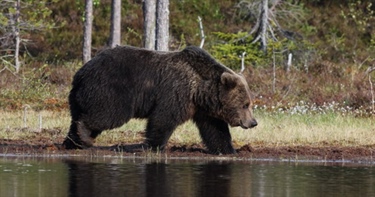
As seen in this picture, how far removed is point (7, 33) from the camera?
2736 cm

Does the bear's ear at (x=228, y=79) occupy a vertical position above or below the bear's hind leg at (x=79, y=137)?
above

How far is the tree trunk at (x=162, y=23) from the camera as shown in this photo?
2002cm

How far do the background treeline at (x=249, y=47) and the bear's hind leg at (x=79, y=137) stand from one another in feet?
18.5

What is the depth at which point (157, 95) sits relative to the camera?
12641 millimetres

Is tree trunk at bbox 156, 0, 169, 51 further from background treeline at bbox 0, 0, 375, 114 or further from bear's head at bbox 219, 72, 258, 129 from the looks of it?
bear's head at bbox 219, 72, 258, 129

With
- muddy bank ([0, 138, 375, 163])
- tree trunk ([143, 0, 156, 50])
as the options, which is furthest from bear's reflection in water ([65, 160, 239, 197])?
tree trunk ([143, 0, 156, 50])

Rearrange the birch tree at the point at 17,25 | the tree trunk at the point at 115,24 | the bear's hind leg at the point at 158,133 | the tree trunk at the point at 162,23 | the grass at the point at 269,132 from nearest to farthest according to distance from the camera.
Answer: the bear's hind leg at the point at 158,133, the grass at the point at 269,132, the tree trunk at the point at 162,23, the birch tree at the point at 17,25, the tree trunk at the point at 115,24

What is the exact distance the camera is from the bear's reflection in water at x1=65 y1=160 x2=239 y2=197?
8891 millimetres

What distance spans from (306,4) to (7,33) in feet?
38.2

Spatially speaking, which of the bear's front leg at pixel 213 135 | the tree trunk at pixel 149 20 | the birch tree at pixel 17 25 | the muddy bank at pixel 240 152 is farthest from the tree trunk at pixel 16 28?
the bear's front leg at pixel 213 135

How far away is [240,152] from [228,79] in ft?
3.92

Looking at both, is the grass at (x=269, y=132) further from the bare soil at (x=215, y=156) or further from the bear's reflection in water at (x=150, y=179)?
the bear's reflection in water at (x=150, y=179)

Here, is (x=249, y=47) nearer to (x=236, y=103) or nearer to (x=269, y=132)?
(x=269, y=132)

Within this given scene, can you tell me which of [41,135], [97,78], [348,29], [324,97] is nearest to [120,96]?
[97,78]
